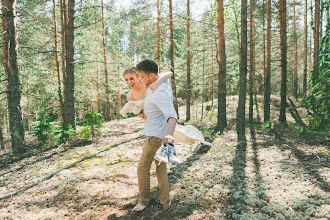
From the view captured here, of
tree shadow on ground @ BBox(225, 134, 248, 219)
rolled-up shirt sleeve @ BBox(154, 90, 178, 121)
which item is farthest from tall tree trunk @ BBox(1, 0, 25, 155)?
tree shadow on ground @ BBox(225, 134, 248, 219)

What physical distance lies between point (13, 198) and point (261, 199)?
512 centimetres

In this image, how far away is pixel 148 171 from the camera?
132 inches

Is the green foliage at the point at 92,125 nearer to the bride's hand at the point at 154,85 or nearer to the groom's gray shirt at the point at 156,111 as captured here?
the groom's gray shirt at the point at 156,111

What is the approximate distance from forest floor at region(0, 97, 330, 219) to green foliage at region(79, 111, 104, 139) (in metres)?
1.23

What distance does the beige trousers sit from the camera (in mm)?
3168

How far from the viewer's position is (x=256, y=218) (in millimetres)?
3082

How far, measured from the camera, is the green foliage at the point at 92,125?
26.9ft

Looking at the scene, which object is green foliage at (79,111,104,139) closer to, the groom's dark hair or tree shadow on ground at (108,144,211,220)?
tree shadow on ground at (108,144,211,220)

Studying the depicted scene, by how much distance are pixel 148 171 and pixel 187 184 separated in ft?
5.15

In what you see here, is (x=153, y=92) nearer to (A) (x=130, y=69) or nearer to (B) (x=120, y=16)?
(A) (x=130, y=69)

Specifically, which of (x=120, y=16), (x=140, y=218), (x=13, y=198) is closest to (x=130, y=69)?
(x=140, y=218)

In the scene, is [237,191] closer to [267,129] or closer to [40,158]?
[40,158]

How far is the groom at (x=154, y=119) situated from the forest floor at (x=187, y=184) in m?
0.54

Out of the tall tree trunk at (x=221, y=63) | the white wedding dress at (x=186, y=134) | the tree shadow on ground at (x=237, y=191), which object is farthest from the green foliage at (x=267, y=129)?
the white wedding dress at (x=186, y=134)
